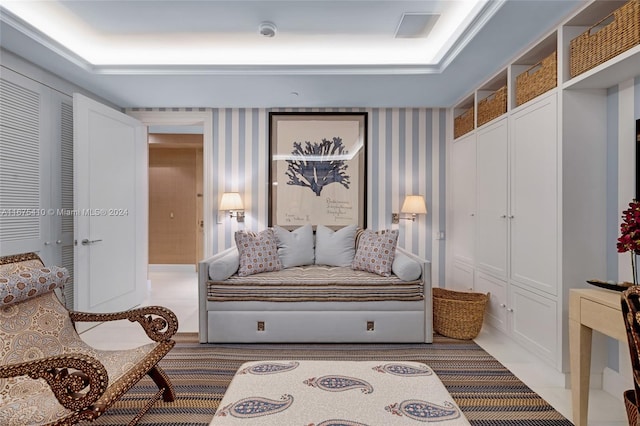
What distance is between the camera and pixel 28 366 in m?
1.35

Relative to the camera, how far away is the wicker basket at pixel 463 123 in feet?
12.0

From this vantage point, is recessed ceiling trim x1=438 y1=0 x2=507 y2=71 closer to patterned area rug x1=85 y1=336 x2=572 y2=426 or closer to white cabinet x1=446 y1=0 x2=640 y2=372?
white cabinet x1=446 y1=0 x2=640 y2=372

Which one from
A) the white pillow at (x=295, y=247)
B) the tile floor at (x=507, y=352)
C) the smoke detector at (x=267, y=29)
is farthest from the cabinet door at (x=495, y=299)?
the smoke detector at (x=267, y=29)

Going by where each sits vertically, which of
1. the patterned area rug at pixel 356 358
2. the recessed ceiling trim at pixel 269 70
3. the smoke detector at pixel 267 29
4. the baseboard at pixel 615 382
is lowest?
the patterned area rug at pixel 356 358

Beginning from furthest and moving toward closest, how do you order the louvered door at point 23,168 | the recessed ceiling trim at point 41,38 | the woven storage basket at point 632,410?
the louvered door at point 23,168
the recessed ceiling trim at point 41,38
the woven storage basket at point 632,410

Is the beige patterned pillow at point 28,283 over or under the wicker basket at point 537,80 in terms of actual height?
under

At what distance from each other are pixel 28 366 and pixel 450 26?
3.31 metres

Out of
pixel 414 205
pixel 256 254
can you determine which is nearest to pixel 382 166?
pixel 414 205

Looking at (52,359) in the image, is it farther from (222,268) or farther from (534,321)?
(534,321)

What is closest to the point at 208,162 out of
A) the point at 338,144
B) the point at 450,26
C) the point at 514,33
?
the point at 338,144

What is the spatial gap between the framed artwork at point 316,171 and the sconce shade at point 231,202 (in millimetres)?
395

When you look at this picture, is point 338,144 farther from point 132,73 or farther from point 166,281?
point 166,281

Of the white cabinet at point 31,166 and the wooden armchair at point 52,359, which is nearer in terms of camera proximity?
the wooden armchair at point 52,359

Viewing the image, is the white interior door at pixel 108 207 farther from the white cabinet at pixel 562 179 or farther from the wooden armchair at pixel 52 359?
the white cabinet at pixel 562 179
